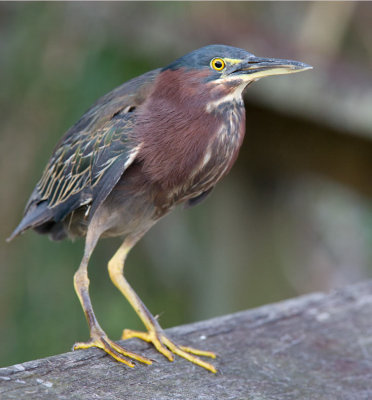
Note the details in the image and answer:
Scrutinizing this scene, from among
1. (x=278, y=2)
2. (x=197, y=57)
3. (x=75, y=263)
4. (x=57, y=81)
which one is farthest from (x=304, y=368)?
(x=278, y=2)

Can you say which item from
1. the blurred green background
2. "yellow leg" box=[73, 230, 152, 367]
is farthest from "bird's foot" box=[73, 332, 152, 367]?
the blurred green background

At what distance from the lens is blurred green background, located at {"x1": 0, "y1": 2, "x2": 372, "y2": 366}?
3.93 meters

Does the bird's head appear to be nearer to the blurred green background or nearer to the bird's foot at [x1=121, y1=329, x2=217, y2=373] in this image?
the bird's foot at [x1=121, y1=329, x2=217, y2=373]

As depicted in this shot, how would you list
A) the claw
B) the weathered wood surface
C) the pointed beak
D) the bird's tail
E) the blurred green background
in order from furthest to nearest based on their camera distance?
1. the blurred green background
2. the bird's tail
3. the pointed beak
4. the claw
5. the weathered wood surface

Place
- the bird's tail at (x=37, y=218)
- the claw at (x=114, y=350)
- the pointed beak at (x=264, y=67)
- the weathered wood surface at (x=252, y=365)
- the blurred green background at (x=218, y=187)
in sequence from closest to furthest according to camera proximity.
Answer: the weathered wood surface at (x=252, y=365)
the claw at (x=114, y=350)
the pointed beak at (x=264, y=67)
the bird's tail at (x=37, y=218)
the blurred green background at (x=218, y=187)

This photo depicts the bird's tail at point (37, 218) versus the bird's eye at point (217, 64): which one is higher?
the bird's eye at point (217, 64)

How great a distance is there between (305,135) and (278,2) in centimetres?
137

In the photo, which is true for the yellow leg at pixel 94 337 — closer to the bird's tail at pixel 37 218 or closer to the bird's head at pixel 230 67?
the bird's tail at pixel 37 218

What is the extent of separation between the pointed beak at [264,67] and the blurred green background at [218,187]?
3.85ft

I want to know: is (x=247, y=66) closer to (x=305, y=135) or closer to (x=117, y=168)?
(x=117, y=168)

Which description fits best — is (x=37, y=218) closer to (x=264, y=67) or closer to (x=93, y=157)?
(x=93, y=157)

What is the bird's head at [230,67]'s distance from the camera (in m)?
2.52

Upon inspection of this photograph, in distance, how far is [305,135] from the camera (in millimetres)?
3902

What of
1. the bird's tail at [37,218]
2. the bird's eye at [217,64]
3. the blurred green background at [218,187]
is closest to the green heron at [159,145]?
the bird's eye at [217,64]
